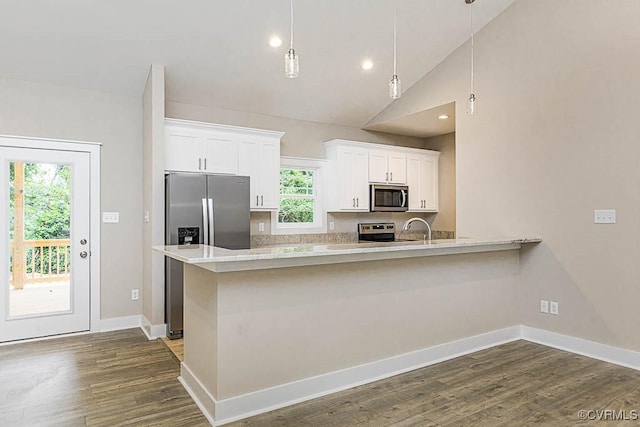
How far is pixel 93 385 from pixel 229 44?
3.17 meters

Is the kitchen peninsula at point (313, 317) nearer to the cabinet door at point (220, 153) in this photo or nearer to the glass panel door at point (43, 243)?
the cabinet door at point (220, 153)

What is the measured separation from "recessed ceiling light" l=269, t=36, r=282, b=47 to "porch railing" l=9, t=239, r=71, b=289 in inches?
116

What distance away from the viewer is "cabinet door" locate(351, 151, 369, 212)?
5.71m

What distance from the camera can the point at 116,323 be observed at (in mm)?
4492

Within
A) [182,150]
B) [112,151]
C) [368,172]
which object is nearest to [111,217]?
[112,151]

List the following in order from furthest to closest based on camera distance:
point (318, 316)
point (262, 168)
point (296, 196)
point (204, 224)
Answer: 1. point (296, 196)
2. point (262, 168)
3. point (204, 224)
4. point (318, 316)

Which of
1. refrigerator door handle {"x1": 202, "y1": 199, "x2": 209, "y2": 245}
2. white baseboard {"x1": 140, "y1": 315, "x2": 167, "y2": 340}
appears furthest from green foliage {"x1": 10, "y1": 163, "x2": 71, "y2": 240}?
refrigerator door handle {"x1": 202, "y1": 199, "x2": 209, "y2": 245}

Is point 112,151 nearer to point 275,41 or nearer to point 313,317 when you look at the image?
point 275,41

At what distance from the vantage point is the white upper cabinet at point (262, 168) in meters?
4.78

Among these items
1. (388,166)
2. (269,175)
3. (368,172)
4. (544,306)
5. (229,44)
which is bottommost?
(544,306)

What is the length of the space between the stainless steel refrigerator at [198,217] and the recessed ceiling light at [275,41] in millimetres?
1409

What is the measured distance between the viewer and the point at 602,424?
2.37 m

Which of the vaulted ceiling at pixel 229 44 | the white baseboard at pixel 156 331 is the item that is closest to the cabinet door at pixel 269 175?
the vaulted ceiling at pixel 229 44

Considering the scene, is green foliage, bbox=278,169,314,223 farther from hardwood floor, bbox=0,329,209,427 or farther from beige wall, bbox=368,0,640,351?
hardwood floor, bbox=0,329,209,427
